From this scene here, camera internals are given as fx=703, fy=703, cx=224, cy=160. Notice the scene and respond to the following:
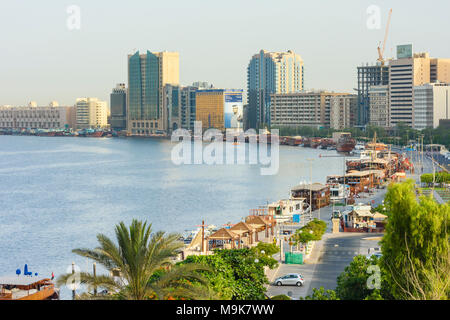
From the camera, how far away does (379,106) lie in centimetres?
8956

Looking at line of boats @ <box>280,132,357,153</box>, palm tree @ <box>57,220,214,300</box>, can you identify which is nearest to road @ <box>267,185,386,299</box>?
palm tree @ <box>57,220,214,300</box>

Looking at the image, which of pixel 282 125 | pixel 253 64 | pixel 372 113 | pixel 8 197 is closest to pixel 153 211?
pixel 8 197

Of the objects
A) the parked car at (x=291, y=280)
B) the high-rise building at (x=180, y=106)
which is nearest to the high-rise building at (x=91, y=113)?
the high-rise building at (x=180, y=106)

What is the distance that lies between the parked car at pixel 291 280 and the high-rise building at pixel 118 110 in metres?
118

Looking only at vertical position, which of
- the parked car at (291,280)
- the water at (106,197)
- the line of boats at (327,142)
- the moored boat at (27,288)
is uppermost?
the line of boats at (327,142)

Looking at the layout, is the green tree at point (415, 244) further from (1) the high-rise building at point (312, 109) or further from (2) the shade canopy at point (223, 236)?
(1) the high-rise building at point (312, 109)

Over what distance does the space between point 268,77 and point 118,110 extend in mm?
29128

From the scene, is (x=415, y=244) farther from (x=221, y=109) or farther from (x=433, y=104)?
(x=221, y=109)

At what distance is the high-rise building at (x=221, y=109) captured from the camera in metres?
114

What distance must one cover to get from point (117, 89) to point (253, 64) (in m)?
27.0

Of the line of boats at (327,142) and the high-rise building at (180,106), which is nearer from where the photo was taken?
the line of boats at (327,142)

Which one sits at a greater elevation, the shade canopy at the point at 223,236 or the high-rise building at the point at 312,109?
the high-rise building at the point at 312,109

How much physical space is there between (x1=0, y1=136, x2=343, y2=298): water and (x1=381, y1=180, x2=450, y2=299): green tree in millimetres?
9227
